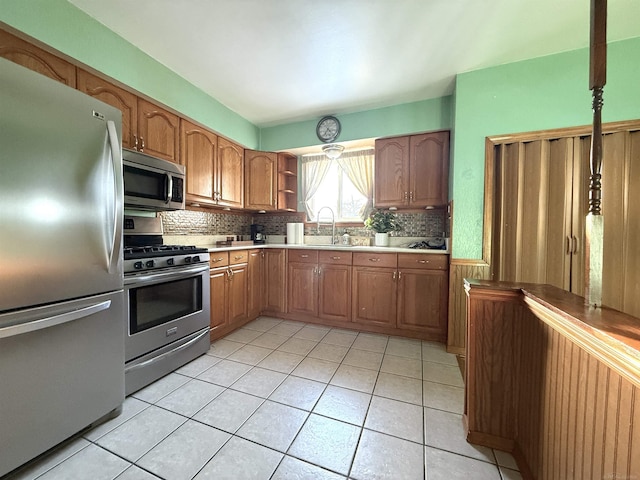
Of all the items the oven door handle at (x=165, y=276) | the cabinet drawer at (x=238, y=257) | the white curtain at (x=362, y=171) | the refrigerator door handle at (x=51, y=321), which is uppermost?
the white curtain at (x=362, y=171)

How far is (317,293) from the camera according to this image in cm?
305

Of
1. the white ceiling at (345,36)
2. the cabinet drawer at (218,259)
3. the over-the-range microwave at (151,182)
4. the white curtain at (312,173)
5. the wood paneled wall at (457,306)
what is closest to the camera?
the white ceiling at (345,36)

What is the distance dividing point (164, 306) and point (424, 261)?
236cm

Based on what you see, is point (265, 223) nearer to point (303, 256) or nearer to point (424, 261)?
point (303, 256)

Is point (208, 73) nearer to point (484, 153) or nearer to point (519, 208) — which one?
point (484, 153)

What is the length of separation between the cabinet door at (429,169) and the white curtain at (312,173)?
128 centimetres

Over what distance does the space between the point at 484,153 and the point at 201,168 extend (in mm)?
2772

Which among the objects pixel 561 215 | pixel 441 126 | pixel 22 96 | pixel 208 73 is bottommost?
pixel 561 215

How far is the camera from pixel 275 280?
325 cm

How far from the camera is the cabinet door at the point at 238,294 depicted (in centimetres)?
276

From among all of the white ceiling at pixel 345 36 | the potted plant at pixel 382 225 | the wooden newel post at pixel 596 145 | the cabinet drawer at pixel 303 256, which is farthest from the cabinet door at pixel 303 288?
the wooden newel post at pixel 596 145

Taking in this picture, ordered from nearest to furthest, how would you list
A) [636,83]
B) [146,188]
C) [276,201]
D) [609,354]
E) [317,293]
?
[609,354]
[636,83]
[146,188]
[317,293]
[276,201]

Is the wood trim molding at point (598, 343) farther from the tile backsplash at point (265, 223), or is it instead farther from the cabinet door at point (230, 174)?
the cabinet door at point (230, 174)

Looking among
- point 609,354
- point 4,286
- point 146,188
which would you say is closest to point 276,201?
point 146,188
